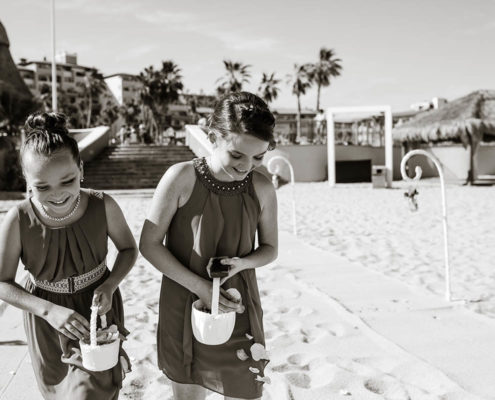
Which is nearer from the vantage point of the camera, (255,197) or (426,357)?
(255,197)

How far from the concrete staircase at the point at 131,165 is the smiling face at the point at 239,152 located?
1687cm

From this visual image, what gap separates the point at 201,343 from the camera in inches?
72.4

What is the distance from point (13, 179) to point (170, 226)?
20.4 m

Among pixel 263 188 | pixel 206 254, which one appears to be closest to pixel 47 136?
pixel 206 254

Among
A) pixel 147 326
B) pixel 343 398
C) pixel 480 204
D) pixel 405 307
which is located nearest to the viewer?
pixel 343 398

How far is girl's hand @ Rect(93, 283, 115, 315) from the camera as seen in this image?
1640 millimetres

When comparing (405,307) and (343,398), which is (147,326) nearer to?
(343,398)

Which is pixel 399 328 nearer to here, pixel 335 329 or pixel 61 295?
pixel 335 329

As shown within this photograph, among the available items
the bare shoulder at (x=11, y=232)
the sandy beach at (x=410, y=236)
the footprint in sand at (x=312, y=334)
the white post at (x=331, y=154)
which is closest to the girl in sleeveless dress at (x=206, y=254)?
the bare shoulder at (x=11, y=232)

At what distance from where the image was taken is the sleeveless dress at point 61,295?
5.69ft

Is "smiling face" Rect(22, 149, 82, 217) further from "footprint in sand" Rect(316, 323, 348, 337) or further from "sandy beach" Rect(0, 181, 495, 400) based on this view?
"footprint in sand" Rect(316, 323, 348, 337)

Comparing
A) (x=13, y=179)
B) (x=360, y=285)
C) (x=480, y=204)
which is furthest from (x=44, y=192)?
(x=13, y=179)

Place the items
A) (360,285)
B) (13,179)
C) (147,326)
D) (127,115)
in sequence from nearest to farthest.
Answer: (147,326), (360,285), (13,179), (127,115)

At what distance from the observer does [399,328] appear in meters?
3.93
